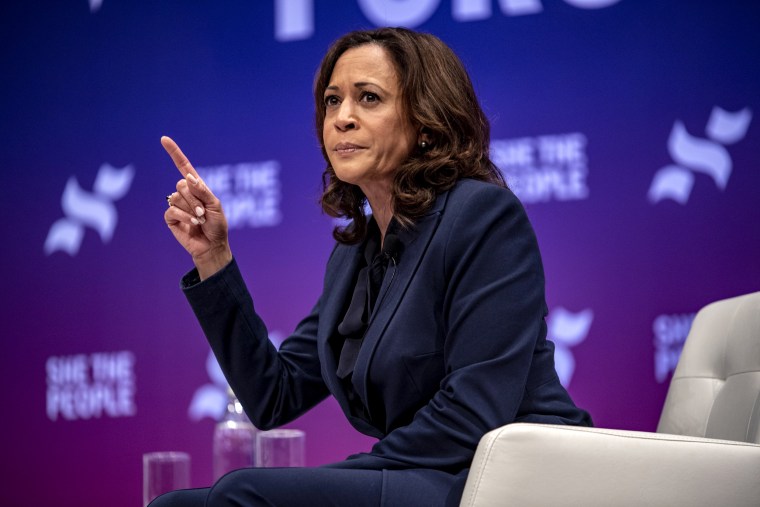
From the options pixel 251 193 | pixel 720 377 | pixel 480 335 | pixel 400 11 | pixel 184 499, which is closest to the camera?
pixel 184 499

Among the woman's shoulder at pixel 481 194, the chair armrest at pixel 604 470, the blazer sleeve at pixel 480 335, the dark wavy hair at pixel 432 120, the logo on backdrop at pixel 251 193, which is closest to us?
the chair armrest at pixel 604 470

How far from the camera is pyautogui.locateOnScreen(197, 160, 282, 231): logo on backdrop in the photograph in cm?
346

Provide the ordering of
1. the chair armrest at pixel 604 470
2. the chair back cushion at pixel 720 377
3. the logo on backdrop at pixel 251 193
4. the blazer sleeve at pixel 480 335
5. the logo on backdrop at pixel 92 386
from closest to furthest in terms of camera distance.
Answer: the chair armrest at pixel 604 470 → the blazer sleeve at pixel 480 335 → the chair back cushion at pixel 720 377 → the logo on backdrop at pixel 251 193 → the logo on backdrop at pixel 92 386

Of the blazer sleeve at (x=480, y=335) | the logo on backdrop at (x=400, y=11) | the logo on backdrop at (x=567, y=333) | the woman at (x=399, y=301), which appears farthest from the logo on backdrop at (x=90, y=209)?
the blazer sleeve at (x=480, y=335)

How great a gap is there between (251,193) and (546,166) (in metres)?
1.02

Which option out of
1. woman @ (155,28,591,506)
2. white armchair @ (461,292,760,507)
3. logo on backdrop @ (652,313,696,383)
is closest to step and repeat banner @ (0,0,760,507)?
logo on backdrop @ (652,313,696,383)

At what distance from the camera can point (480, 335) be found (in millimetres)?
1464

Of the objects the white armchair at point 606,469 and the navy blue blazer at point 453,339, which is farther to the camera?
the navy blue blazer at point 453,339

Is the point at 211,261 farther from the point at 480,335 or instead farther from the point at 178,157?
the point at 480,335

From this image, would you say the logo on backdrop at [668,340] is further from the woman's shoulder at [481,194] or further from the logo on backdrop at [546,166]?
the woman's shoulder at [481,194]

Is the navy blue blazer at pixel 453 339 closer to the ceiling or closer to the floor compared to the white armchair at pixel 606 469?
closer to the ceiling

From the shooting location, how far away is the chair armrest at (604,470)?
1.33 m

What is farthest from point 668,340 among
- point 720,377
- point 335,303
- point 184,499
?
point 184,499

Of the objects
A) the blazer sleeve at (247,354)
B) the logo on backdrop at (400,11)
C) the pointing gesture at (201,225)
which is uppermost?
the logo on backdrop at (400,11)
